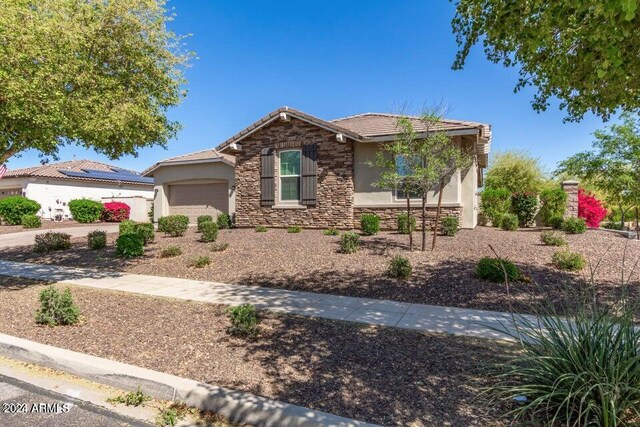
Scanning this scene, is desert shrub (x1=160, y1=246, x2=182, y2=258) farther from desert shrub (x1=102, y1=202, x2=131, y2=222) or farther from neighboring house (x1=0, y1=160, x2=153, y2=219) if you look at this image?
neighboring house (x1=0, y1=160, x2=153, y2=219)

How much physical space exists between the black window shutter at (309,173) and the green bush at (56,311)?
10.0m

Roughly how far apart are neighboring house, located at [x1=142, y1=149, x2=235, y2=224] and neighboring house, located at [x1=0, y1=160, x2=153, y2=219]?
819cm

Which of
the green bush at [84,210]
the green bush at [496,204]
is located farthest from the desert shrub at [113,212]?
the green bush at [496,204]

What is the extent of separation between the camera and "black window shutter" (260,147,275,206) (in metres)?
15.5

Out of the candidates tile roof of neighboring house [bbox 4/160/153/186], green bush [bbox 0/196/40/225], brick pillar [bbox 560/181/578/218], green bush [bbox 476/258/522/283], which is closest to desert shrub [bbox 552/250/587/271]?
green bush [bbox 476/258/522/283]

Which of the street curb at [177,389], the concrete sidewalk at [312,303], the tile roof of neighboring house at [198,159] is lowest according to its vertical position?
the street curb at [177,389]

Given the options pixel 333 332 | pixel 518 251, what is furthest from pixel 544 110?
pixel 333 332

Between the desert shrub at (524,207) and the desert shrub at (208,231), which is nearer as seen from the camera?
the desert shrub at (208,231)

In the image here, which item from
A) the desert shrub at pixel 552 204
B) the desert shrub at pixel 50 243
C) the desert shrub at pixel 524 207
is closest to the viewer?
the desert shrub at pixel 50 243

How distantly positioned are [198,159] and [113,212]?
10.2 metres

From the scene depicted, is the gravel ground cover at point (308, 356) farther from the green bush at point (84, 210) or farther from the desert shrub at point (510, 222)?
the green bush at point (84, 210)

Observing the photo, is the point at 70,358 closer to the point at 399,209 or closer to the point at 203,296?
the point at 203,296

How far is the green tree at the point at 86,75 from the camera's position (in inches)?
256

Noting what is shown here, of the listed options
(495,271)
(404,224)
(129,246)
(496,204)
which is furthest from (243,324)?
(496,204)
